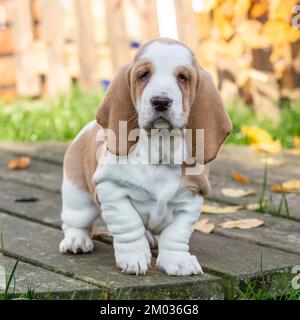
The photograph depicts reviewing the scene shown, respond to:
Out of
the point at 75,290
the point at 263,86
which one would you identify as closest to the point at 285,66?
the point at 263,86

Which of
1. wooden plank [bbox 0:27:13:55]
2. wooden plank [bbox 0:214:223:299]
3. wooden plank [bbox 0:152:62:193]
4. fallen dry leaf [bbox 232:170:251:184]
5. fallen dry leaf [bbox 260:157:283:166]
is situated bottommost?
fallen dry leaf [bbox 260:157:283:166]

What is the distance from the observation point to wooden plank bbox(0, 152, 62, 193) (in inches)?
177

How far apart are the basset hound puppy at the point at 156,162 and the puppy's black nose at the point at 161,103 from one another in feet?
0.25

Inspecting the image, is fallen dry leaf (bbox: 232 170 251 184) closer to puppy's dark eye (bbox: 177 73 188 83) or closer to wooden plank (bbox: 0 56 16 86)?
puppy's dark eye (bbox: 177 73 188 83)

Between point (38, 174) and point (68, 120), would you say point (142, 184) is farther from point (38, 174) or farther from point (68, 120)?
point (68, 120)

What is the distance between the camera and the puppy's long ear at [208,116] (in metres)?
2.95

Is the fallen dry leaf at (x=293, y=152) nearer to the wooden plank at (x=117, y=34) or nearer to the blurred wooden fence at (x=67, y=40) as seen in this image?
the blurred wooden fence at (x=67, y=40)

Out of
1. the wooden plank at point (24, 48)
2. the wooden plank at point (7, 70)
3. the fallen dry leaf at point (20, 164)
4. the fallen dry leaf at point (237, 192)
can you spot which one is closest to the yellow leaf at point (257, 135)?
the fallen dry leaf at point (237, 192)

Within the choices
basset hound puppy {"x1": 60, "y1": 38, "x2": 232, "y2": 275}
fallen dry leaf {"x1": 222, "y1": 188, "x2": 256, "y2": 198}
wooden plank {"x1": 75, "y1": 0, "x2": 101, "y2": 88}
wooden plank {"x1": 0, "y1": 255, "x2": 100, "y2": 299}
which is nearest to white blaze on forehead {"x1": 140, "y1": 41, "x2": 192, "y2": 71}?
basset hound puppy {"x1": 60, "y1": 38, "x2": 232, "y2": 275}

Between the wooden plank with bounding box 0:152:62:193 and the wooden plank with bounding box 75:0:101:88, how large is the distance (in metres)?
2.51

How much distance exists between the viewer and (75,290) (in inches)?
109

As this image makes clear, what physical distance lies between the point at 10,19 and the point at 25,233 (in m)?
5.00

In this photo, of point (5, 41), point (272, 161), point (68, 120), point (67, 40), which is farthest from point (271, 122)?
point (5, 41)

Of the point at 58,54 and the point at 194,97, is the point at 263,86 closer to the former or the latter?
the point at 58,54
